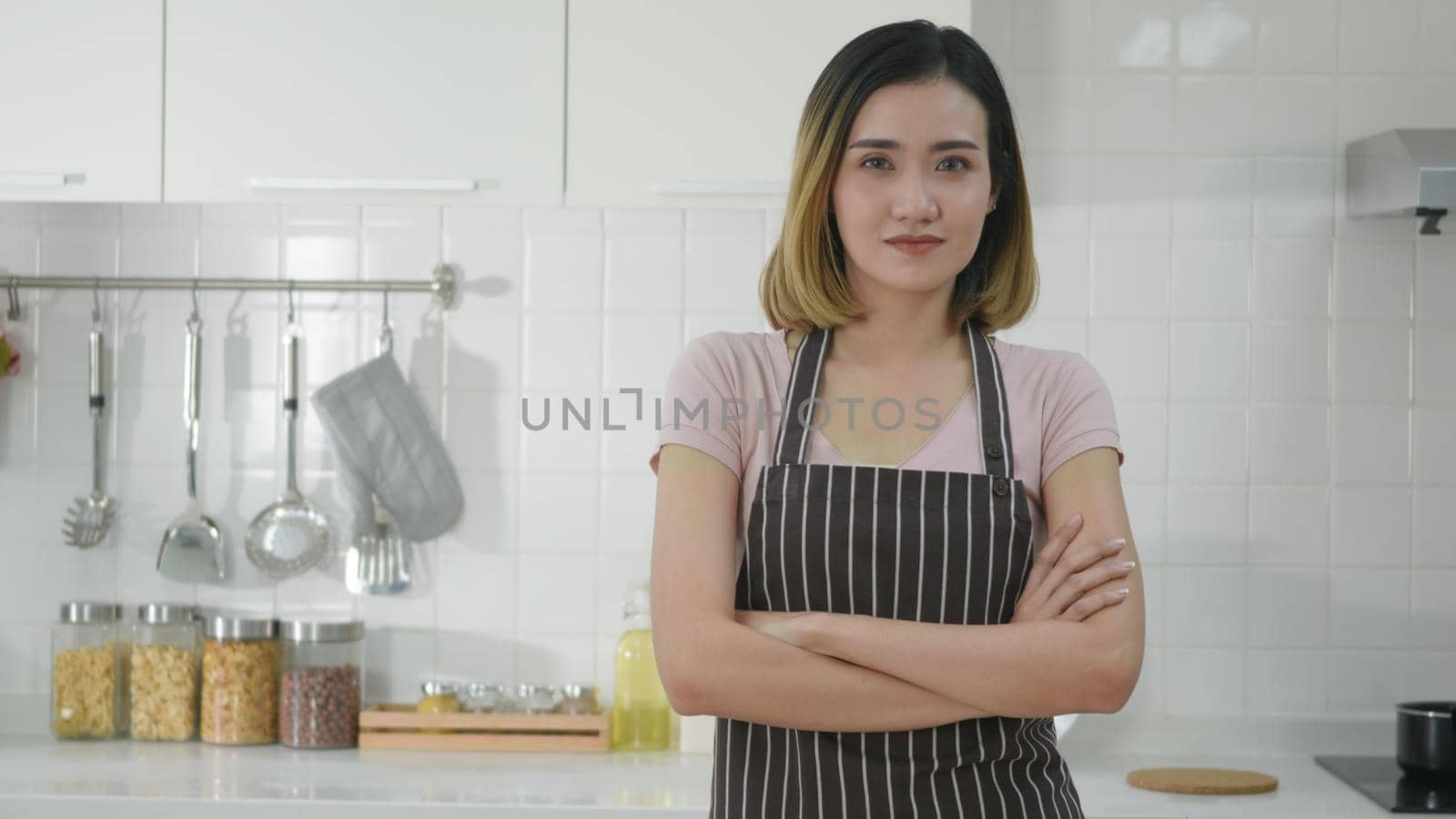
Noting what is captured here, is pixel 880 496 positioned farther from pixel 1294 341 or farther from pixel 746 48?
pixel 1294 341

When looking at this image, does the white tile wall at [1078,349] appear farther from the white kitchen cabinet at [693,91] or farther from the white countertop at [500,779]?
the white kitchen cabinet at [693,91]

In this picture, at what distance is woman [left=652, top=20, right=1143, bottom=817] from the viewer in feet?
4.03

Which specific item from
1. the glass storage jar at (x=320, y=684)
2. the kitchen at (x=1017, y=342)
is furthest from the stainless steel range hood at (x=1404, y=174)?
the glass storage jar at (x=320, y=684)

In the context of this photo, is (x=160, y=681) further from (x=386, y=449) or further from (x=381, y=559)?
(x=386, y=449)

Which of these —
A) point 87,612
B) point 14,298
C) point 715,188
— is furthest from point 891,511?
point 14,298

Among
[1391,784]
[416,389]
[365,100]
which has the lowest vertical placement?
[1391,784]

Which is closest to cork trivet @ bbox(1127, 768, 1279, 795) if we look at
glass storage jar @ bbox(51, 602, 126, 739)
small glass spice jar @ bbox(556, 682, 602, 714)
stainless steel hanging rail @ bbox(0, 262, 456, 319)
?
small glass spice jar @ bbox(556, 682, 602, 714)

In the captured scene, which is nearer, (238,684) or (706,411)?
(706,411)

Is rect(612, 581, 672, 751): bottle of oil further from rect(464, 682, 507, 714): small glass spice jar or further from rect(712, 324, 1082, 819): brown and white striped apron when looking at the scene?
rect(712, 324, 1082, 819): brown and white striped apron

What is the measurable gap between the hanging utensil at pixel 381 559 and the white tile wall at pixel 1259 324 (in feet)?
3.44

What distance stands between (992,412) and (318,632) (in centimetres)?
139

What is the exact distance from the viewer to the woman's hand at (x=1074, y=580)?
4.16ft

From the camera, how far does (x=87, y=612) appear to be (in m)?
2.40

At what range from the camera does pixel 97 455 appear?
97.0 inches
